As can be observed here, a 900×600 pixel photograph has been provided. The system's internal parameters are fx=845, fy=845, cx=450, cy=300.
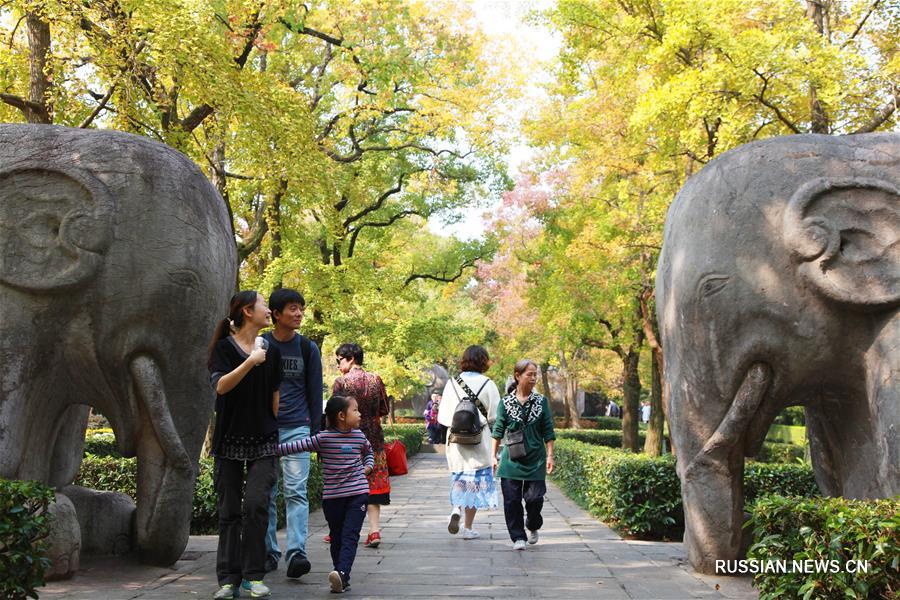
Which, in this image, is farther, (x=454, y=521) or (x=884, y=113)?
(x=884, y=113)

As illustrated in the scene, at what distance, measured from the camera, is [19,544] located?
446 cm

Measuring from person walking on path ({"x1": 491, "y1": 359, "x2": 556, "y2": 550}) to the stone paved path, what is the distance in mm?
291

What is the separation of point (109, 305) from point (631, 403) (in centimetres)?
1635

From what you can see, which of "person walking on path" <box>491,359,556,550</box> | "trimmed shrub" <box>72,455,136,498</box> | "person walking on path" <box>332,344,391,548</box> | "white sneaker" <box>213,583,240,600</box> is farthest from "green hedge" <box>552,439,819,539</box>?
"trimmed shrub" <box>72,455,136,498</box>

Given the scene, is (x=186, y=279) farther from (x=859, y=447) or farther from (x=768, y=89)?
(x=768, y=89)

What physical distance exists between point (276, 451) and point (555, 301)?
14.4 meters

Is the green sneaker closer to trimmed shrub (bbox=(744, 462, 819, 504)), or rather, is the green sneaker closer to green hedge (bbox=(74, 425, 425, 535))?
green hedge (bbox=(74, 425, 425, 535))

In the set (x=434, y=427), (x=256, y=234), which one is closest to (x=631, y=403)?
(x=434, y=427)

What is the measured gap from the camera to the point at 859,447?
19.2ft

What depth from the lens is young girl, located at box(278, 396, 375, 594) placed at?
579 cm

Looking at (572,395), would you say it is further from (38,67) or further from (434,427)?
(38,67)

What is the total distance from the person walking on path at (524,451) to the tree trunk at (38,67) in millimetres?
6601

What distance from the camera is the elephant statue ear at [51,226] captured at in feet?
18.4

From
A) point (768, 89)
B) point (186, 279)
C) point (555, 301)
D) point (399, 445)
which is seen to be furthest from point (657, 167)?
point (186, 279)
